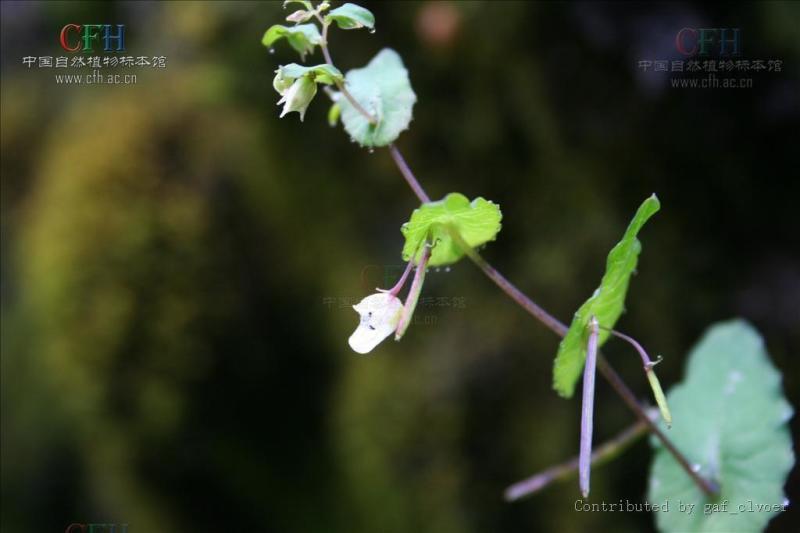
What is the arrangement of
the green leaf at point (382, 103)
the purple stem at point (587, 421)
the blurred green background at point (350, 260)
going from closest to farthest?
the purple stem at point (587, 421) < the green leaf at point (382, 103) < the blurred green background at point (350, 260)

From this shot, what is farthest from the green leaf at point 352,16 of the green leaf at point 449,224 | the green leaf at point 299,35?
the green leaf at point 449,224

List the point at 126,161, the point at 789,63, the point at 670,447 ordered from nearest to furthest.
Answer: the point at 670,447
the point at 789,63
the point at 126,161

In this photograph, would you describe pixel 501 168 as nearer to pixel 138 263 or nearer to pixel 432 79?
pixel 432 79

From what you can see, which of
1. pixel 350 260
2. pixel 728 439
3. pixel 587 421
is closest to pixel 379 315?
pixel 587 421

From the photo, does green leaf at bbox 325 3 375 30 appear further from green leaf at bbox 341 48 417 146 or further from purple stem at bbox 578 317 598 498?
purple stem at bbox 578 317 598 498

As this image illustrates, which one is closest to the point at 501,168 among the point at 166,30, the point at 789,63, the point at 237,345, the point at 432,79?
the point at 432,79

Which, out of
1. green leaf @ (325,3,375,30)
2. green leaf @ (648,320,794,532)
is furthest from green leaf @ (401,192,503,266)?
green leaf @ (648,320,794,532)

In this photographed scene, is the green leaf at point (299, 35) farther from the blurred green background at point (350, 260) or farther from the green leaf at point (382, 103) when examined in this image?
the blurred green background at point (350, 260)
